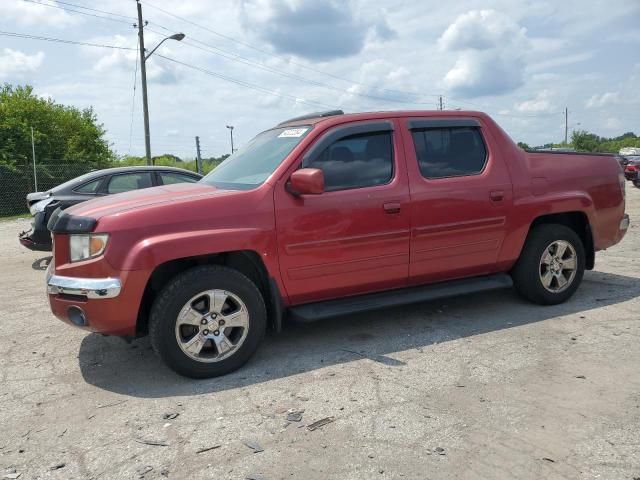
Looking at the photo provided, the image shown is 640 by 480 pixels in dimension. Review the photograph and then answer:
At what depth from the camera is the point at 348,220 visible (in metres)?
4.07

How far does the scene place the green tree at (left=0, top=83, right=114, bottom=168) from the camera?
20266mm

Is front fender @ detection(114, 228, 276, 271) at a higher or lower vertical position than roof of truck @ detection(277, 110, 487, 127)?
lower

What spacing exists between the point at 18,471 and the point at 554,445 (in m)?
2.75

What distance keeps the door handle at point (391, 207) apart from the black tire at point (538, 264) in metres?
1.56

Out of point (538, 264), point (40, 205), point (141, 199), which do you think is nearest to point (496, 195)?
point (538, 264)

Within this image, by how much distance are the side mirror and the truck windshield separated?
1.00 ft

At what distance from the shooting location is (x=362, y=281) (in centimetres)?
424

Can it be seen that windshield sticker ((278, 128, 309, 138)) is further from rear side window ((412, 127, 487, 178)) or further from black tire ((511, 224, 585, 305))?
black tire ((511, 224, 585, 305))

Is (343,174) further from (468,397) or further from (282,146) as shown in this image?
(468,397)

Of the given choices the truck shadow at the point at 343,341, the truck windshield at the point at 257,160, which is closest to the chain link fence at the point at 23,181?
the truck windshield at the point at 257,160

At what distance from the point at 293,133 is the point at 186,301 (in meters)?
1.70

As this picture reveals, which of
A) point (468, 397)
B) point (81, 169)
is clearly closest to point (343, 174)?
point (468, 397)

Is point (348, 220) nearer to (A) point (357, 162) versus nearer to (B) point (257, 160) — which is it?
(A) point (357, 162)

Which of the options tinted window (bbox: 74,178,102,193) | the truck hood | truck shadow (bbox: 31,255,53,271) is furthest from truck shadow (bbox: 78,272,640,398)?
tinted window (bbox: 74,178,102,193)
